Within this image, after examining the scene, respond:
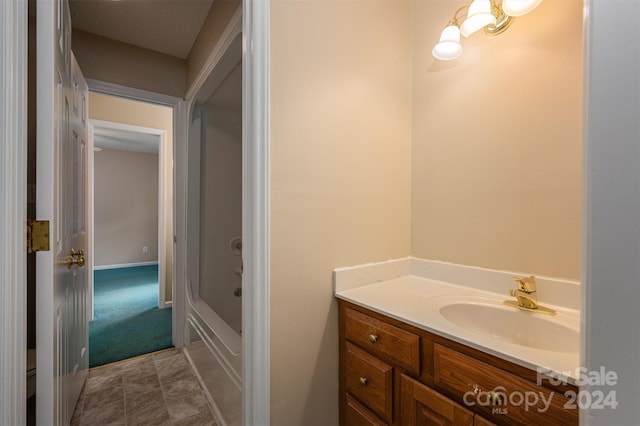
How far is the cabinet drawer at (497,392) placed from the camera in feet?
2.18

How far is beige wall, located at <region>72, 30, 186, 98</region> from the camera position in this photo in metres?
2.07

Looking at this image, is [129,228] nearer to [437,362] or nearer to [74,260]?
[74,260]

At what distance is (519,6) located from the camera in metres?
1.04

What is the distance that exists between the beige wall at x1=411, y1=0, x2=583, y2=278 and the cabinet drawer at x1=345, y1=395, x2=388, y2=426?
78cm

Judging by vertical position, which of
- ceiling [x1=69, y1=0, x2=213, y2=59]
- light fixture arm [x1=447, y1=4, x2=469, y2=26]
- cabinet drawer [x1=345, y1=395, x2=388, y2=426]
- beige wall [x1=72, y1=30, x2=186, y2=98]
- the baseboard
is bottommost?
the baseboard

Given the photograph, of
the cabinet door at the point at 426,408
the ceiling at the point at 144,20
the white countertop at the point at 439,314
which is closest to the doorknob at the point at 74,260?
the white countertop at the point at 439,314

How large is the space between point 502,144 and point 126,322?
3.59 m

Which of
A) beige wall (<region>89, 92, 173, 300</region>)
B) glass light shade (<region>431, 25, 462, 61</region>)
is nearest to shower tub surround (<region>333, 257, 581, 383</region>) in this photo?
glass light shade (<region>431, 25, 462, 61</region>)

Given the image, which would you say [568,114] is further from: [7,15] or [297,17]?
[7,15]

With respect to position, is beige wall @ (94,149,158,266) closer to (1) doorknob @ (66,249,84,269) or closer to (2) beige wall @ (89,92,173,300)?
(2) beige wall @ (89,92,173,300)

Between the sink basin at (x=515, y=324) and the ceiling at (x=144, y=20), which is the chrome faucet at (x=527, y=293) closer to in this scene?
the sink basin at (x=515, y=324)

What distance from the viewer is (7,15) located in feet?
2.52

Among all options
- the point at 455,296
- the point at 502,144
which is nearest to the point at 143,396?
the point at 455,296

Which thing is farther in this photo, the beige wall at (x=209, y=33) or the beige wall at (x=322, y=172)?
the beige wall at (x=209, y=33)
